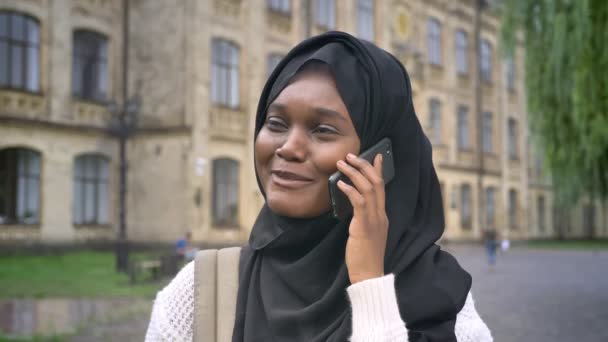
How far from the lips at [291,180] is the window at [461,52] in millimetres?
33767

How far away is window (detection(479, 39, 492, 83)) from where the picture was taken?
35469 millimetres

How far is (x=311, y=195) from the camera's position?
1.61 metres

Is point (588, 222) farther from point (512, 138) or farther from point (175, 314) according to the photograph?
point (175, 314)

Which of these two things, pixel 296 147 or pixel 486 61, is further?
pixel 486 61

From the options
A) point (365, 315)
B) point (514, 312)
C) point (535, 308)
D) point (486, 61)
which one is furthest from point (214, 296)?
point (486, 61)

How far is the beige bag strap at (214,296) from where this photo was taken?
67.8 inches

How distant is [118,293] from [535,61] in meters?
8.45

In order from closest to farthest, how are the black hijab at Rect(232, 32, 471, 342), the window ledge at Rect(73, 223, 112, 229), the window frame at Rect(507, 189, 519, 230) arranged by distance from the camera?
the black hijab at Rect(232, 32, 471, 342)
the window ledge at Rect(73, 223, 112, 229)
the window frame at Rect(507, 189, 519, 230)

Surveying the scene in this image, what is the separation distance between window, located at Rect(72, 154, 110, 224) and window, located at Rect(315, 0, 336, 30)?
10409 millimetres

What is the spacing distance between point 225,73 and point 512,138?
2115 cm

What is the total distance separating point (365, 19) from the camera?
94.6ft

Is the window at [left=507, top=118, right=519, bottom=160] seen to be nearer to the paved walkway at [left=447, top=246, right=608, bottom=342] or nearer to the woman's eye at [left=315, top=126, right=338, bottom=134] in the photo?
the paved walkway at [left=447, top=246, right=608, bottom=342]

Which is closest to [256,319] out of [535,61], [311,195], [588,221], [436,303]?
[311,195]

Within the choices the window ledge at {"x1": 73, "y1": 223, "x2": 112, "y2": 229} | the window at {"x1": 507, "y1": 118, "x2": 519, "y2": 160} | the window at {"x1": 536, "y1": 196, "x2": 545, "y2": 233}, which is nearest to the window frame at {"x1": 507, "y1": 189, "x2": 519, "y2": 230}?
the window at {"x1": 507, "y1": 118, "x2": 519, "y2": 160}
